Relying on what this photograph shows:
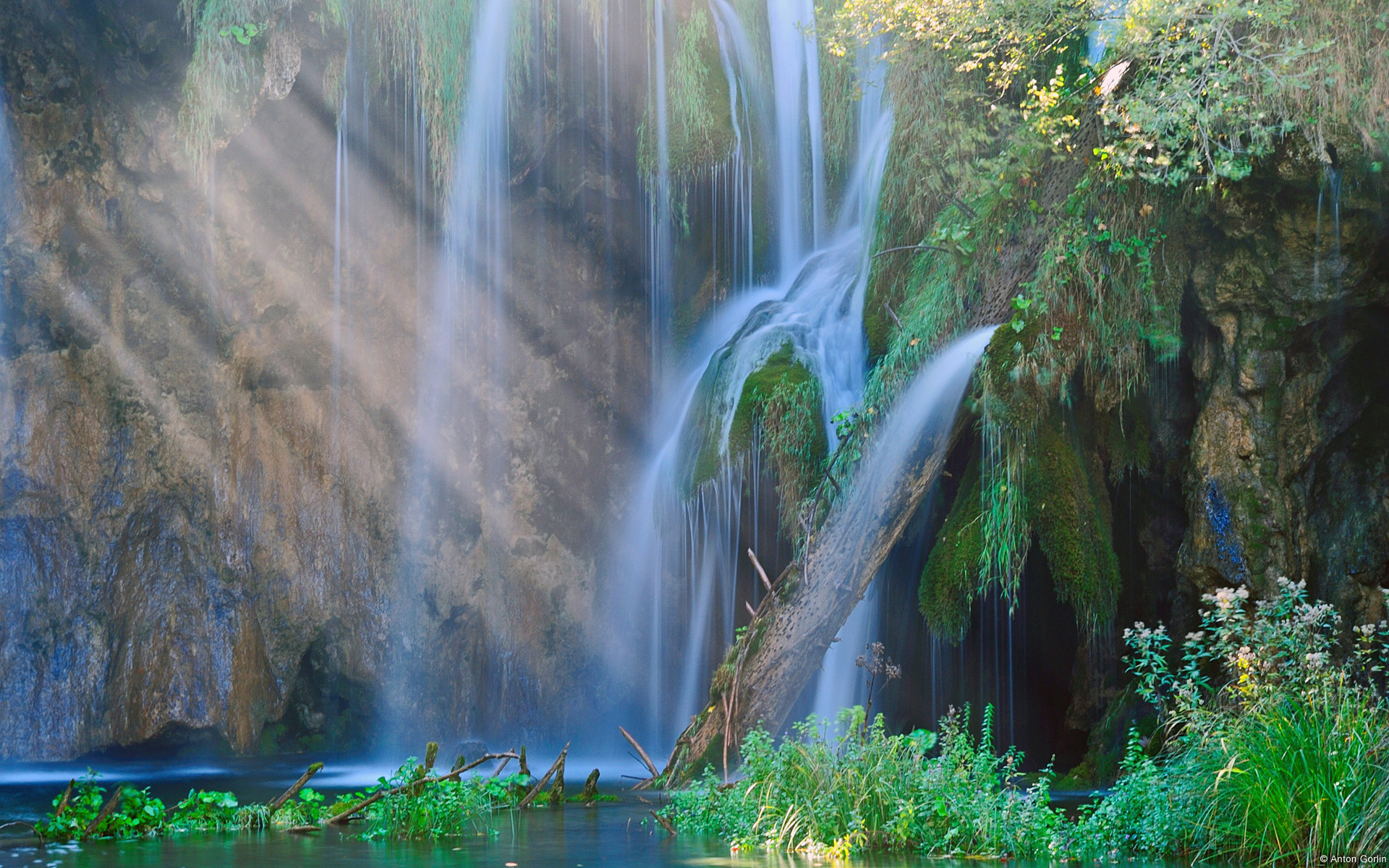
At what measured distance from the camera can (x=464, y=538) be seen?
14711 millimetres

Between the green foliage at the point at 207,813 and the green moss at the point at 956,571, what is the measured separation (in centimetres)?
568

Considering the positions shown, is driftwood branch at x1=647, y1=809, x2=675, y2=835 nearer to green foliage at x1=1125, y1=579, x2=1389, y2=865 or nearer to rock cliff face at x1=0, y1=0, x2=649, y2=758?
green foliage at x1=1125, y1=579, x2=1389, y2=865

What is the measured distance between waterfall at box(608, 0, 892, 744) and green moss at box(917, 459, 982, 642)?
1.65m

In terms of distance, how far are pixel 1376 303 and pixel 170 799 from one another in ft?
38.3

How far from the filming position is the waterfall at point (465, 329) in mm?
13629

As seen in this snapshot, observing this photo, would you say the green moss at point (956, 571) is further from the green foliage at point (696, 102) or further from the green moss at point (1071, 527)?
the green foliage at point (696, 102)

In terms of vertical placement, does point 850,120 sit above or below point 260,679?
above

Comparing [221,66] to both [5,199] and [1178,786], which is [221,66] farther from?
[1178,786]

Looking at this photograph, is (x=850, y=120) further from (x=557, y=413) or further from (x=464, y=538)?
(x=464, y=538)

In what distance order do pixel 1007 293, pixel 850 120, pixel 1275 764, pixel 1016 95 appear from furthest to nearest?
pixel 850 120, pixel 1016 95, pixel 1007 293, pixel 1275 764

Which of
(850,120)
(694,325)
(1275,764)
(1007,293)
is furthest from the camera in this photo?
(694,325)

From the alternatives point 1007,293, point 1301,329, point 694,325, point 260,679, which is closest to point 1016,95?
point 1007,293

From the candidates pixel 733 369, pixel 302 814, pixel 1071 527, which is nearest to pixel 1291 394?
pixel 1071 527

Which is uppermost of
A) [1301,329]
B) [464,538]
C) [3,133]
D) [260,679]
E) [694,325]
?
[3,133]
